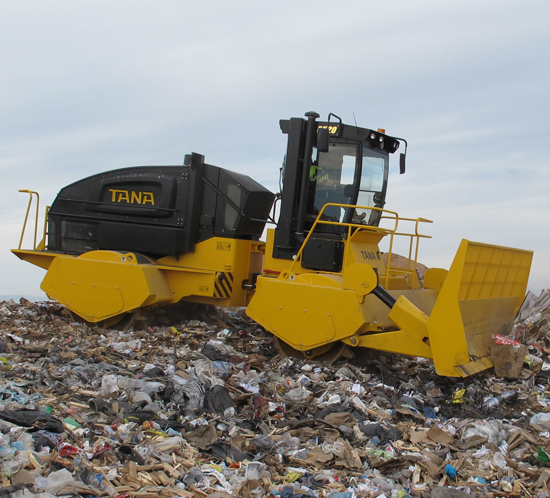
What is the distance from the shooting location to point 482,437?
18.5ft

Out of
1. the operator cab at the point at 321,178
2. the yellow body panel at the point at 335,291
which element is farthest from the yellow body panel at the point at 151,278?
the operator cab at the point at 321,178

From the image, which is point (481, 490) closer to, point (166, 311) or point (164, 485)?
point (164, 485)

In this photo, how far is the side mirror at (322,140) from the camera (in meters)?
7.54

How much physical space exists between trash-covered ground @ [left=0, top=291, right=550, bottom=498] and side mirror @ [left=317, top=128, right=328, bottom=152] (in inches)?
101

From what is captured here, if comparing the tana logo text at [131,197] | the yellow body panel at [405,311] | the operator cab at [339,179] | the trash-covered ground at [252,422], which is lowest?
the trash-covered ground at [252,422]

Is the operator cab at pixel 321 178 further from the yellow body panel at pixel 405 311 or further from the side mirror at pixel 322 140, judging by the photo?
the yellow body panel at pixel 405 311

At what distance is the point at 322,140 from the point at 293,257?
5.28 ft

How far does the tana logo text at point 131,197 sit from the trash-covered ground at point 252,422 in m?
2.10

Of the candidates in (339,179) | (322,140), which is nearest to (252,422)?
(322,140)

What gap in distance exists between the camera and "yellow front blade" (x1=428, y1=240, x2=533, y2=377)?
6.51 m

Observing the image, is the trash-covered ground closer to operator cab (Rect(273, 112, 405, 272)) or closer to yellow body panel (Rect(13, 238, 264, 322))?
yellow body panel (Rect(13, 238, 264, 322))

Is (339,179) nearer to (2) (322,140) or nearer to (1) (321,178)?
(1) (321,178)

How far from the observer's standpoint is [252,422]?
566cm

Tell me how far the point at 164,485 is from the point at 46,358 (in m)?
3.29
